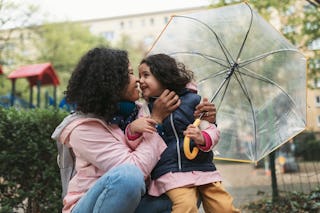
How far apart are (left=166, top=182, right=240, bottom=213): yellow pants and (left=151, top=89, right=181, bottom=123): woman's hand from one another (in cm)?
42

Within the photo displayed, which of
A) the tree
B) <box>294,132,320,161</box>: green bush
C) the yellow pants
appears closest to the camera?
the yellow pants

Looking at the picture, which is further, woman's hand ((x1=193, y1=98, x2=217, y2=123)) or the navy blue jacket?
woman's hand ((x1=193, y1=98, x2=217, y2=123))

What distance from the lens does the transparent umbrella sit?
9.97 feet

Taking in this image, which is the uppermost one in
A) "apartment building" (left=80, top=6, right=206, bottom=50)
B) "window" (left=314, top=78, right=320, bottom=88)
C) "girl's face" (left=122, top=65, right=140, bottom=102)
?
"apartment building" (left=80, top=6, right=206, bottom=50)

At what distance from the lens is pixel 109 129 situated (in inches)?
81.5

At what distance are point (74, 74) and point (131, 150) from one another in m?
0.54

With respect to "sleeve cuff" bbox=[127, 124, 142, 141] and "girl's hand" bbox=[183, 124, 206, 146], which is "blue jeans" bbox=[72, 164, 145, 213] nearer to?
"sleeve cuff" bbox=[127, 124, 142, 141]

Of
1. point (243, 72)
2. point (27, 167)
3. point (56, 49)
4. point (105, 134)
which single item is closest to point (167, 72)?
point (105, 134)

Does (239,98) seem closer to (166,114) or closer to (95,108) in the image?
(166,114)

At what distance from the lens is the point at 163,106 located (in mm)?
2141

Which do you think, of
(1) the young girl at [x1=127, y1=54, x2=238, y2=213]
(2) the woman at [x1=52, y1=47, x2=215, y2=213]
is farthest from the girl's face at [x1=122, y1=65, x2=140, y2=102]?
(1) the young girl at [x1=127, y1=54, x2=238, y2=213]

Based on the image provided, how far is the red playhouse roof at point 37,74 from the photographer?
1212 cm

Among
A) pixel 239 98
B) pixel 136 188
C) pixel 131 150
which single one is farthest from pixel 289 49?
pixel 136 188

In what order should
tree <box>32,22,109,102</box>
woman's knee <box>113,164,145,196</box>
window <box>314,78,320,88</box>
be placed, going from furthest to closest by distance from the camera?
1. tree <box>32,22,109,102</box>
2. window <box>314,78,320,88</box>
3. woman's knee <box>113,164,145,196</box>
